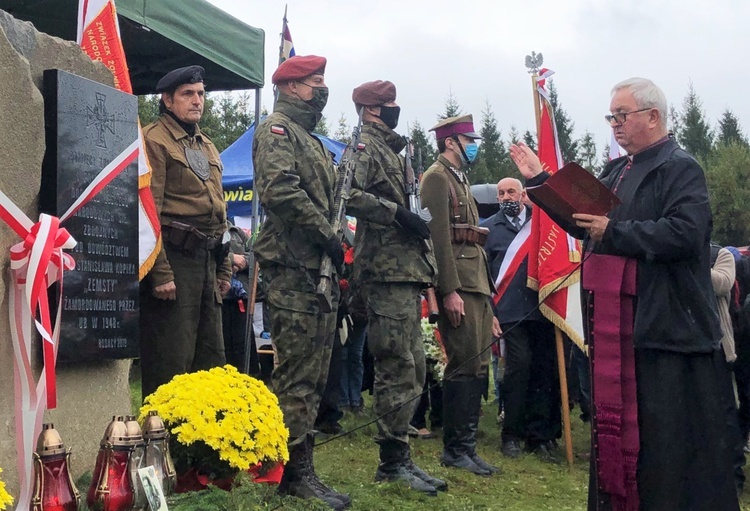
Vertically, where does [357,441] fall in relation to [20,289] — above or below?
below

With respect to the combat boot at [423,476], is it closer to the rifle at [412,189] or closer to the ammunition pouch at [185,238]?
the rifle at [412,189]

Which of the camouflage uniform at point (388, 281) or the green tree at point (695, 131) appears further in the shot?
the green tree at point (695, 131)

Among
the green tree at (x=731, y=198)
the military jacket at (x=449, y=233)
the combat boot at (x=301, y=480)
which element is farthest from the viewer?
the green tree at (x=731, y=198)

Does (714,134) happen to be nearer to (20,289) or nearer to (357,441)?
(357,441)

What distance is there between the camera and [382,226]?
18.3 ft

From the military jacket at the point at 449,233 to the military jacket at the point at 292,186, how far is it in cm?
129

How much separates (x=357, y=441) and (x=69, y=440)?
3.80 meters

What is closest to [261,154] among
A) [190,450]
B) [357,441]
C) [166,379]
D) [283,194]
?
[283,194]

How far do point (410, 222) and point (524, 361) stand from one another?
2351 mm

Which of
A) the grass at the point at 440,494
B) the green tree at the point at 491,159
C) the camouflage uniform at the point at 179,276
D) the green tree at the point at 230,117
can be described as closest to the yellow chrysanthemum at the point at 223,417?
the grass at the point at 440,494

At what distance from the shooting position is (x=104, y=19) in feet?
17.6

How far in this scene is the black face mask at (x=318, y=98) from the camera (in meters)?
5.07

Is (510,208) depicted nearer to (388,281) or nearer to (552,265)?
(552,265)

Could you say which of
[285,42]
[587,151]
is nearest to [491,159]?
[587,151]
